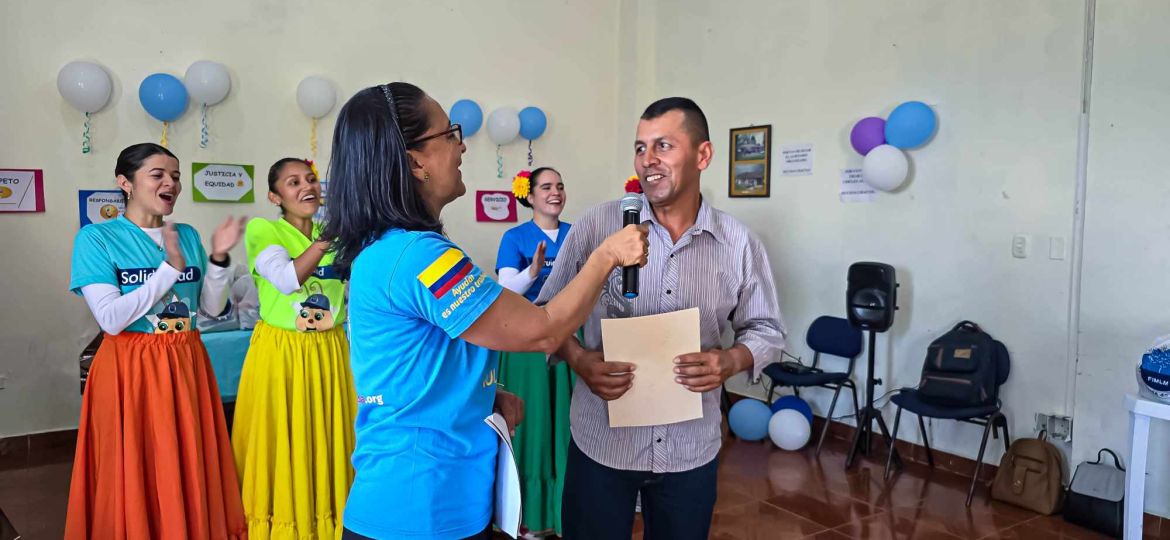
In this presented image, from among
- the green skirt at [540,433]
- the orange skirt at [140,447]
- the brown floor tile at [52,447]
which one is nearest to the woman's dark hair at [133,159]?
the orange skirt at [140,447]

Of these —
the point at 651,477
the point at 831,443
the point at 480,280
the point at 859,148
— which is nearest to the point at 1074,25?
the point at 859,148

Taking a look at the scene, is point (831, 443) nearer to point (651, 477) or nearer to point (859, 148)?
point (859, 148)

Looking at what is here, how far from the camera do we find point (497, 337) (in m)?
1.27

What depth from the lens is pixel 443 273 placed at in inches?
48.8

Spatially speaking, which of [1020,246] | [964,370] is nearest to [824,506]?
[964,370]

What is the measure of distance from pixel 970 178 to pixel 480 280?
12.7 feet

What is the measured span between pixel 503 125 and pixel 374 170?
4.55 meters

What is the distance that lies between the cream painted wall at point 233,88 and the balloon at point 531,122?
0.49 ft

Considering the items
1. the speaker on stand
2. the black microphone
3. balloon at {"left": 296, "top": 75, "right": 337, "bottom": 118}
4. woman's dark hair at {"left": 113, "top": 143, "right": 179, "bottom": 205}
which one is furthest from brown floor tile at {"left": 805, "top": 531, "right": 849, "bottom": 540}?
balloon at {"left": 296, "top": 75, "right": 337, "bottom": 118}

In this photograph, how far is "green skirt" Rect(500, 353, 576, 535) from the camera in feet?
11.2

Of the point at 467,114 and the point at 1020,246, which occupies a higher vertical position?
the point at 467,114

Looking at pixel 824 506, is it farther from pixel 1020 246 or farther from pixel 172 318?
pixel 172 318

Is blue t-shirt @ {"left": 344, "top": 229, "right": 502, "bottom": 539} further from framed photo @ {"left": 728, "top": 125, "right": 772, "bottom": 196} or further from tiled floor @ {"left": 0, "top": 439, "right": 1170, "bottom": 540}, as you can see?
framed photo @ {"left": 728, "top": 125, "right": 772, "bottom": 196}

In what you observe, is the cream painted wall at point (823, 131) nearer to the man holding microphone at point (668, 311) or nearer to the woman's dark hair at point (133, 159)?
the woman's dark hair at point (133, 159)
